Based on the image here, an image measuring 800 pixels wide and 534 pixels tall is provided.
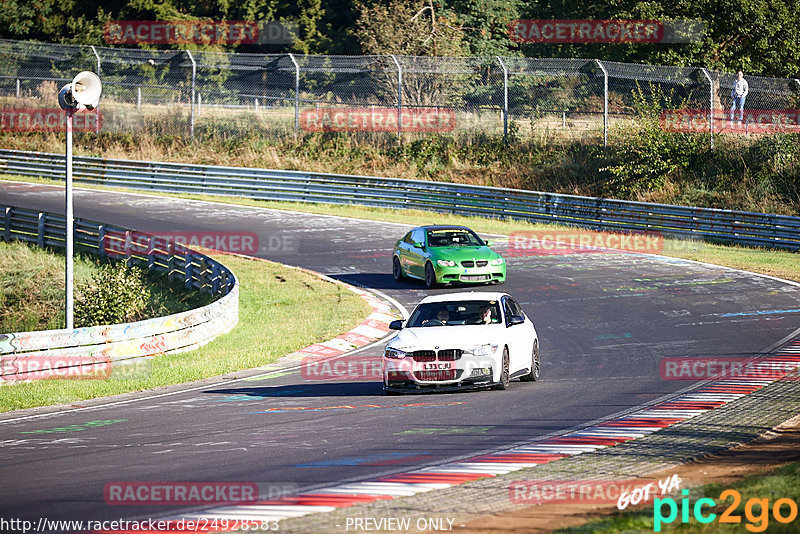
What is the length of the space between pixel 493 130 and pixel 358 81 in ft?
18.7

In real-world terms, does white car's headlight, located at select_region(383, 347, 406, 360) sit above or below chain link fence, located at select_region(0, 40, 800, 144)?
below

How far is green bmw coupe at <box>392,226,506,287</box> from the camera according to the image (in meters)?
23.6

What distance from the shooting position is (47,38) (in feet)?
208

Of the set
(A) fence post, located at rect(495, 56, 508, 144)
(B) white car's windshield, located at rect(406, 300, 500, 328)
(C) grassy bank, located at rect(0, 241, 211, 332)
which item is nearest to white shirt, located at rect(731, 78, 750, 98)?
(A) fence post, located at rect(495, 56, 508, 144)

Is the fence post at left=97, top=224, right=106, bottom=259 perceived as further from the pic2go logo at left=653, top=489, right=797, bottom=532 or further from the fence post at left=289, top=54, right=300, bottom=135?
the pic2go logo at left=653, top=489, right=797, bottom=532

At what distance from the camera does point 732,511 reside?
24.1 feet

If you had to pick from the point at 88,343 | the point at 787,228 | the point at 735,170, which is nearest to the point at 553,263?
the point at 787,228

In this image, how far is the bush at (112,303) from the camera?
2217cm

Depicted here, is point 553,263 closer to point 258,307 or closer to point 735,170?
point 258,307

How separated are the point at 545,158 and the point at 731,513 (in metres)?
33.3

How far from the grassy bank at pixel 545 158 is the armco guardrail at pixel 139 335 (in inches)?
607

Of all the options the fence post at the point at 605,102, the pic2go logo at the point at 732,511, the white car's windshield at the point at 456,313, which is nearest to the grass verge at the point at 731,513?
the pic2go logo at the point at 732,511

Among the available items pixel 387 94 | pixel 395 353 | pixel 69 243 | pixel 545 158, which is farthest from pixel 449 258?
pixel 387 94

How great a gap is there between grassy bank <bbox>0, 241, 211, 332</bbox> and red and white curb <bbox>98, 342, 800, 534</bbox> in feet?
48.6
